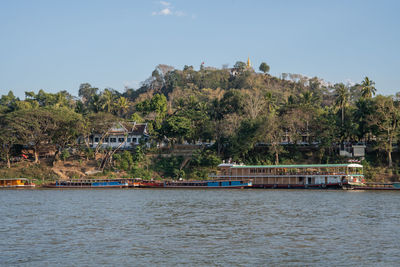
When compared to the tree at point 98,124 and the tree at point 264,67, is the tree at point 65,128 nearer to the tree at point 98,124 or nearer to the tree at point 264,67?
the tree at point 98,124

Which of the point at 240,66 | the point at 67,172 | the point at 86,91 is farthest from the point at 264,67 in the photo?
the point at 67,172

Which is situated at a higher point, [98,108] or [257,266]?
[98,108]

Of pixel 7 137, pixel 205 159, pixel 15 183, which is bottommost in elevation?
pixel 15 183

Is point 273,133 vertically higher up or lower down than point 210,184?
higher up

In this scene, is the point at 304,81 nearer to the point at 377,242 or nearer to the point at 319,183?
the point at 319,183

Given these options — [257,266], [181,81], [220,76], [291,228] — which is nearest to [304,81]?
[220,76]

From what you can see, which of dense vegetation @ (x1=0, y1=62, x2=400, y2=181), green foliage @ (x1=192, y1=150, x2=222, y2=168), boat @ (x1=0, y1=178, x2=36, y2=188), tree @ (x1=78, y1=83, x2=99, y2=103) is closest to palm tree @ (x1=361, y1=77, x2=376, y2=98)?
dense vegetation @ (x1=0, y1=62, x2=400, y2=181)

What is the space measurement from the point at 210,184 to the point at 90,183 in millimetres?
18507

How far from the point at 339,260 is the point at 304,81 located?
144 m

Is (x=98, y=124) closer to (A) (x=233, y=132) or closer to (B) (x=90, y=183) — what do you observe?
(B) (x=90, y=183)

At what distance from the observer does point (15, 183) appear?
75875 mm

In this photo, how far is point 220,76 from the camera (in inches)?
6334

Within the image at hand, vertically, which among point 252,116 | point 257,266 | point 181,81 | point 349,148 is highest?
point 181,81

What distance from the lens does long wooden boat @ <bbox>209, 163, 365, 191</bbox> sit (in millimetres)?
65312
